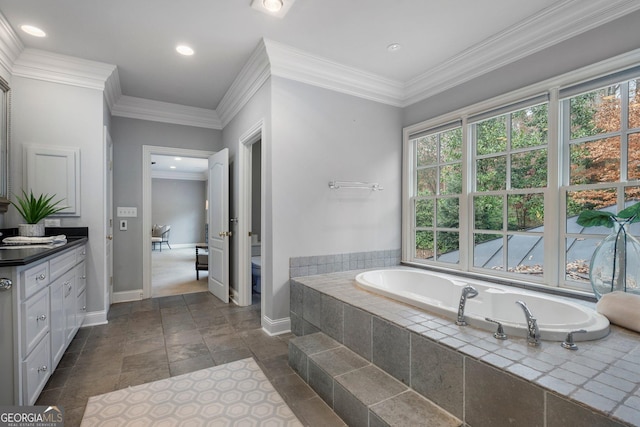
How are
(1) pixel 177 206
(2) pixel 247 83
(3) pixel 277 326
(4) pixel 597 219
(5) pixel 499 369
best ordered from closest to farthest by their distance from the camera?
(5) pixel 499 369
(4) pixel 597 219
(3) pixel 277 326
(2) pixel 247 83
(1) pixel 177 206

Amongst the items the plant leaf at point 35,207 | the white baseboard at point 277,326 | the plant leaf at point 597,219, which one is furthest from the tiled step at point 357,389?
the plant leaf at point 35,207

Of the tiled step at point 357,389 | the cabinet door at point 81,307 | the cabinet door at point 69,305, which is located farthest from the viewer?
the cabinet door at point 81,307

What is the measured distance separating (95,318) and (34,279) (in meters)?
1.61

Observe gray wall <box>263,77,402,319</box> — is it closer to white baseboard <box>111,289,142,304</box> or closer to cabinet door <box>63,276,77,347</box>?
cabinet door <box>63,276,77,347</box>

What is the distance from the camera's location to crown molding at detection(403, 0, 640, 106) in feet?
6.53

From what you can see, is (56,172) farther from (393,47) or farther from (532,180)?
(532,180)

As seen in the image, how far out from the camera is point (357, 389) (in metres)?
1.57

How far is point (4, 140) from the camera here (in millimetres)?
2531

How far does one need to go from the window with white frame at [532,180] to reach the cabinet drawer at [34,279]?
3.16 metres

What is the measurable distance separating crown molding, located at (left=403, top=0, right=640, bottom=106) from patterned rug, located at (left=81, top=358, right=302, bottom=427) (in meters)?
3.03

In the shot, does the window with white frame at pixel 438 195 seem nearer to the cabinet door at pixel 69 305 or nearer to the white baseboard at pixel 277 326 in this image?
the white baseboard at pixel 277 326

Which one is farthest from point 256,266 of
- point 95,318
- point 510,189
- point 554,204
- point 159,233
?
point 159,233

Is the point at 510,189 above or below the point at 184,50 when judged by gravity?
below

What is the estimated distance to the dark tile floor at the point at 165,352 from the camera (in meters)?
1.80
